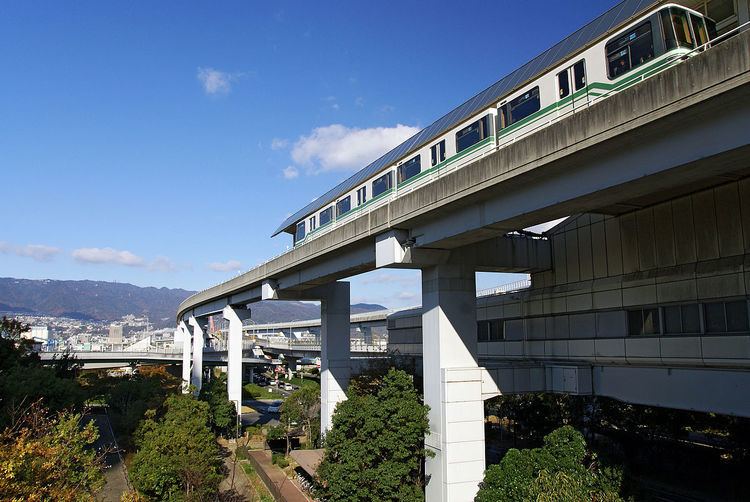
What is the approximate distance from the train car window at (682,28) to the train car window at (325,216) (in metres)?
21.8

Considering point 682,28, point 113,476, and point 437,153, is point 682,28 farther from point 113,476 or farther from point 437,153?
point 113,476

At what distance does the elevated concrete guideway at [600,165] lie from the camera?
11.3 meters

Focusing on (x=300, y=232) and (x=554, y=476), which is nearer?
(x=554, y=476)

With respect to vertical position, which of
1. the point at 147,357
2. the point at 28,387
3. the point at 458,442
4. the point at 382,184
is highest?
the point at 382,184

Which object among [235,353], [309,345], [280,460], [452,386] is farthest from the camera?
[309,345]

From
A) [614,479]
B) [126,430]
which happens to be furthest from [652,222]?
[126,430]

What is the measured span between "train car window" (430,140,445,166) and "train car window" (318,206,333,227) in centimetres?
1165

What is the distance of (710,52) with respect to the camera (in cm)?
1096

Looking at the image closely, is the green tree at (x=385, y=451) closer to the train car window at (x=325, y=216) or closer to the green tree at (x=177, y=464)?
the green tree at (x=177, y=464)

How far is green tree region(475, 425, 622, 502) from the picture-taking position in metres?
15.6

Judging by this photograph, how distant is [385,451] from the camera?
69.7ft

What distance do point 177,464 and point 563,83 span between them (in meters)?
21.2

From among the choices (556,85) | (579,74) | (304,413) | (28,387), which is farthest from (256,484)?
(579,74)

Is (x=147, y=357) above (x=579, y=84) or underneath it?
underneath
